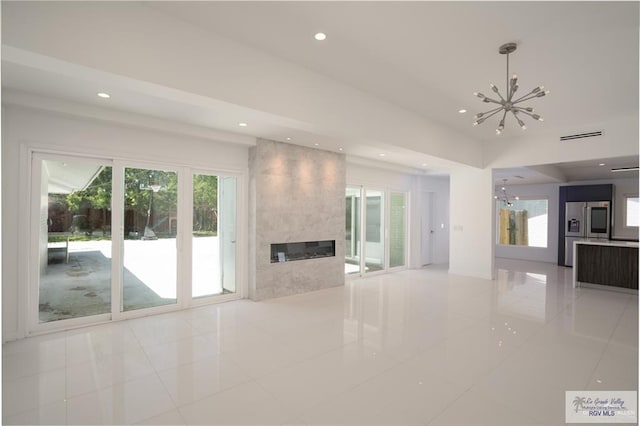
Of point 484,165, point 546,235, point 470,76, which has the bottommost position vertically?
point 546,235

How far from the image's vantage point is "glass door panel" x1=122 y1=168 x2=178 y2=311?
4.91m

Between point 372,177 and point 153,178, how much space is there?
200 inches

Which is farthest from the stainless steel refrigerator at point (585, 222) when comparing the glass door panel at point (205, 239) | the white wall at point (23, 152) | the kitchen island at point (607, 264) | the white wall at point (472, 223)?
the white wall at point (23, 152)

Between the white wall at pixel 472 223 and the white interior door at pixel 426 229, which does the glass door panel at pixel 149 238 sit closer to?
the white wall at pixel 472 223

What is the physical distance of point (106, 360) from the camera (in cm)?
351

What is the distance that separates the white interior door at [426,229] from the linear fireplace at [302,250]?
4022 mm

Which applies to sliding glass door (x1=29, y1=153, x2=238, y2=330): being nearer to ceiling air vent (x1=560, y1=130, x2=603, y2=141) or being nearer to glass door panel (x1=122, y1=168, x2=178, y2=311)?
glass door panel (x1=122, y1=168, x2=178, y2=311)

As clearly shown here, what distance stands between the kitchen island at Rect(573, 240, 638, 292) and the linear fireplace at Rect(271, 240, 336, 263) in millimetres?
5605

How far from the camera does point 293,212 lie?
20.7 feet

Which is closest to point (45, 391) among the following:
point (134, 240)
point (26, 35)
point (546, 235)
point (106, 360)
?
point (106, 360)

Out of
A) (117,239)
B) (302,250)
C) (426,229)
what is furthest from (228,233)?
(426,229)

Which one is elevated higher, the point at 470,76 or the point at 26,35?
the point at 470,76

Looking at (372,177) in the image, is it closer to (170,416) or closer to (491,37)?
(491,37)

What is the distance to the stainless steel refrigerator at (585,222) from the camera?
32.4 ft
